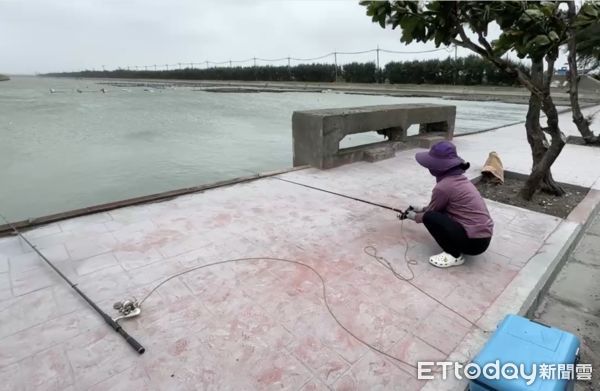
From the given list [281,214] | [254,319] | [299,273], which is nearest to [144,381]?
[254,319]

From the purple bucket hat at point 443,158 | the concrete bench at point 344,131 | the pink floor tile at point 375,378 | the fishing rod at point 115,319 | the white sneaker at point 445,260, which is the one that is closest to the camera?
the pink floor tile at point 375,378

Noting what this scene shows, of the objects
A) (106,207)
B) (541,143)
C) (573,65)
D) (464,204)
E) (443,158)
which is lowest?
(106,207)

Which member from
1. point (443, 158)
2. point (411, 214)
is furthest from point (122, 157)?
point (443, 158)

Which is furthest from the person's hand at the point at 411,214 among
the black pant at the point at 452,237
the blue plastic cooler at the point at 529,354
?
the blue plastic cooler at the point at 529,354

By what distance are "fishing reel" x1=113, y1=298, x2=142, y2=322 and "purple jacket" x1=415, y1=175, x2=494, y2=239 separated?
2099 mm

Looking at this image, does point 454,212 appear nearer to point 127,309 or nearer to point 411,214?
point 411,214

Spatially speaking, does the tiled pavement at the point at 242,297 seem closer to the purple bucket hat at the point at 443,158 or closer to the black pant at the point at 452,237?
the black pant at the point at 452,237

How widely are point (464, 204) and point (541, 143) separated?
2.59 meters

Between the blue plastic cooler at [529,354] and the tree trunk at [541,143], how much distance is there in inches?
113

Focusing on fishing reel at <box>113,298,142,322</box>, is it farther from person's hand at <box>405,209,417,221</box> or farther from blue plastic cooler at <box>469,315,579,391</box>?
person's hand at <box>405,209,417,221</box>

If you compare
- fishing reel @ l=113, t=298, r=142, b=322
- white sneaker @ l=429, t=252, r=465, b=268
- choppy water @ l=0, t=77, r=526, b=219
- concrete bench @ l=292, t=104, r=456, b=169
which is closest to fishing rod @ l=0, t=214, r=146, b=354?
fishing reel @ l=113, t=298, r=142, b=322

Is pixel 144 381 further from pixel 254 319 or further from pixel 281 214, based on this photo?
pixel 281 214

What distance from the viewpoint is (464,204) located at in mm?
2537

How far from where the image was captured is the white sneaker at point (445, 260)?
2.63m
